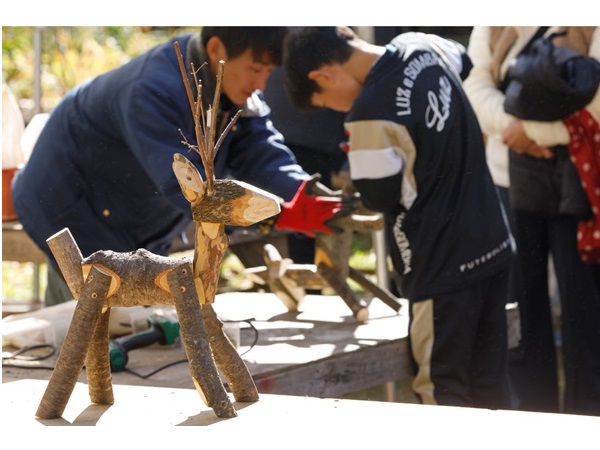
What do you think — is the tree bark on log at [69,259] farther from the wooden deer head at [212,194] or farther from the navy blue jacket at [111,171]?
the navy blue jacket at [111,171]

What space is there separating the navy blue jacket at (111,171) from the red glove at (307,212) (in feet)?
0.57

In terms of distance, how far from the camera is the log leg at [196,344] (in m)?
1.67

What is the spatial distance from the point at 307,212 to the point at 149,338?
0.50 metres

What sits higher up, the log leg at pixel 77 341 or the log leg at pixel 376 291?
the log leg at pixel 77 341

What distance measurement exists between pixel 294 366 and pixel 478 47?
1463 millimetres

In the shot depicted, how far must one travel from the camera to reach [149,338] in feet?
8.40

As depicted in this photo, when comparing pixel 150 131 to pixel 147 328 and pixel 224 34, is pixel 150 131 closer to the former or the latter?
pixel 224 34

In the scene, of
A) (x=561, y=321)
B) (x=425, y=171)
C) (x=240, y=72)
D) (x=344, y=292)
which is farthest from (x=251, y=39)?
(x=561, y=321)

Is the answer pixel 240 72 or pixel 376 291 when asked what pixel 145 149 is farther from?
pixel 376 291

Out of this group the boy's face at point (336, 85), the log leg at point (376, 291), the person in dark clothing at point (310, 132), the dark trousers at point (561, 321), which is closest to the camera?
the boy's face at point (336, 85)

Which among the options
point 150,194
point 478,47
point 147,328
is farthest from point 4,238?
point 478,47

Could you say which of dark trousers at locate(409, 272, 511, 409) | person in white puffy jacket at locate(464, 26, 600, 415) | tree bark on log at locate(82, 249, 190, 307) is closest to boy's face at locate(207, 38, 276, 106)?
dark trousers at locate(409, 272, 511, 409)

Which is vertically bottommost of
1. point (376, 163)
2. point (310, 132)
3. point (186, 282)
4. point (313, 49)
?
point (310, 132)

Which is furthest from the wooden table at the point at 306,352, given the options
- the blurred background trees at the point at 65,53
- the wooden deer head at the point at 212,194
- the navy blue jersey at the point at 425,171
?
the blurred background trees at the point at 65,53
